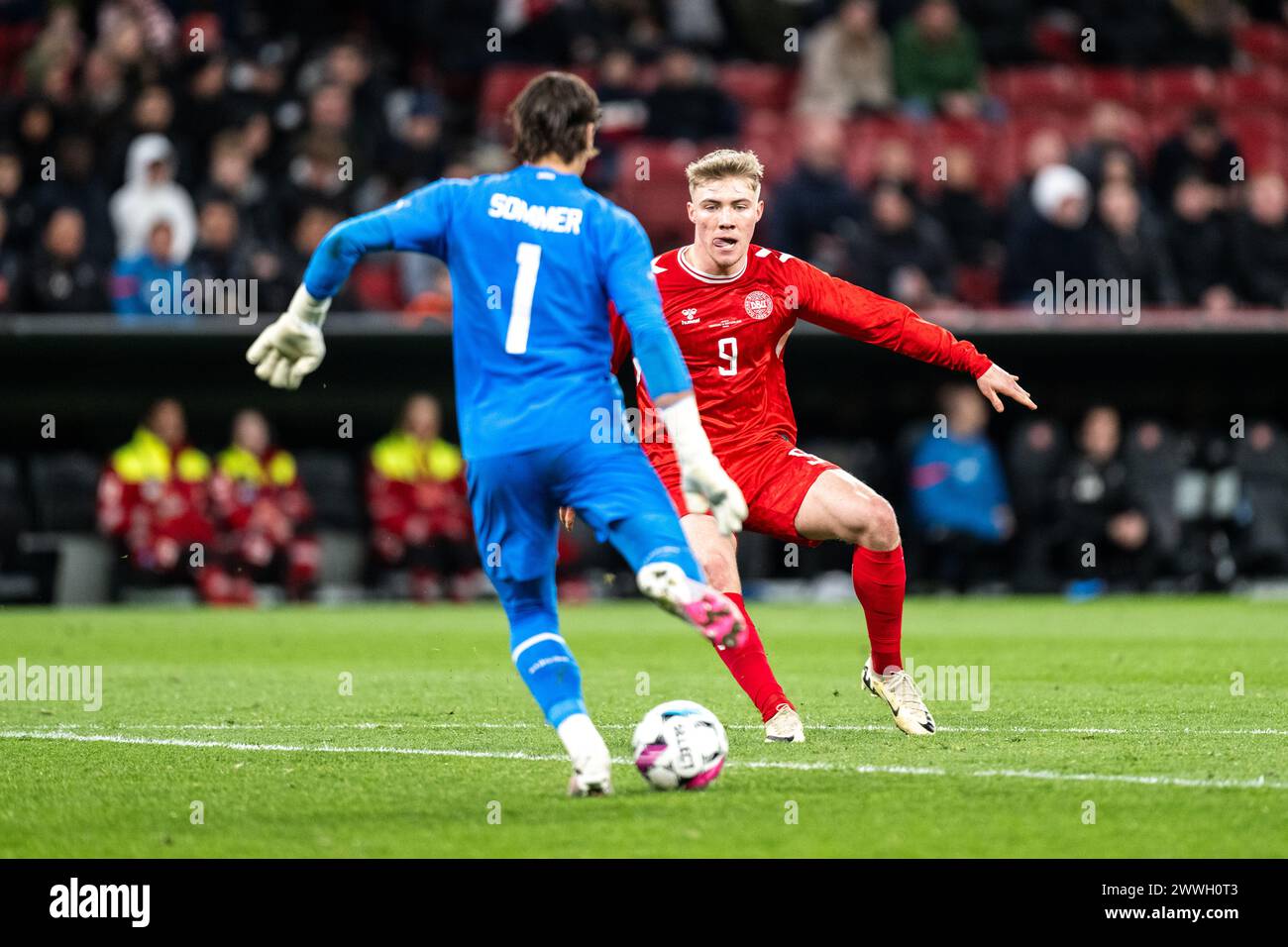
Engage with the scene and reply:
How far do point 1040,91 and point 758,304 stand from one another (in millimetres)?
13223

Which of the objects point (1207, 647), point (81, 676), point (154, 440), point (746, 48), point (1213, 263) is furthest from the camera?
point (746, 48)

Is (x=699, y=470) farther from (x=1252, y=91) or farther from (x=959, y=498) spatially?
(x=1252, y=91)

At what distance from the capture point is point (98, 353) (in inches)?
661

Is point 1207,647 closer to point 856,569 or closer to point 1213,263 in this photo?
point 856,569

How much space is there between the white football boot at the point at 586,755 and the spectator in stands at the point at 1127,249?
1207 cm

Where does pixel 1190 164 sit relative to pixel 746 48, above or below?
below

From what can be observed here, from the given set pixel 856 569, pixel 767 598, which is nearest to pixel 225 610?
pixel 767 598

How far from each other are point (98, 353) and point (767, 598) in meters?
5.80

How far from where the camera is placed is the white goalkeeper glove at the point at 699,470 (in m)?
5.80

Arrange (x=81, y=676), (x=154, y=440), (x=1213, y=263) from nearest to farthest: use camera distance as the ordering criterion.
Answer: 1. (x=81, y=676)
2. (x=154, y=440)
3. (x=1213, y=263)

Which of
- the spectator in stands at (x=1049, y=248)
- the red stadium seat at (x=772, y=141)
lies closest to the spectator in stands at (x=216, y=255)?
the red stadium seat at (x=772, y=141)

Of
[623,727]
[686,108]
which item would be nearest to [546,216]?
[623,727]

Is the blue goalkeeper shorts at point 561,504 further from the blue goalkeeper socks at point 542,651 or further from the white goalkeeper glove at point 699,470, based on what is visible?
the white goalkeeper glove at point 699,470

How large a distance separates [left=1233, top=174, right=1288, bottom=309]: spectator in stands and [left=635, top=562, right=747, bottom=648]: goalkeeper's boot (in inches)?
515
